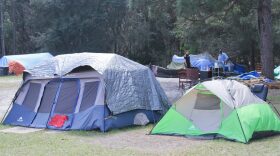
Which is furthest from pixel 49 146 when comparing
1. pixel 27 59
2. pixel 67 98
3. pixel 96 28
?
pixel 96 28

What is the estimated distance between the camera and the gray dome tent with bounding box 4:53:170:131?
34.3ft

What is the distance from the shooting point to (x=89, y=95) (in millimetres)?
10688

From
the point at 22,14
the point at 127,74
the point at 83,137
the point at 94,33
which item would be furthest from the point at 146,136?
the point at 22,14

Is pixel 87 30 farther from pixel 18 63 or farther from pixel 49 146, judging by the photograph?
pixel 49 146

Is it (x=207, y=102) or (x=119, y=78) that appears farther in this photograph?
(x=119, y=78)

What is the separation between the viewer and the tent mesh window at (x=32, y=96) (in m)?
11.4

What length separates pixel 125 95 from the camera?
10.7 m

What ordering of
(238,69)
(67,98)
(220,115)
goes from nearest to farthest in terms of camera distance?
(220,115)
(67,98)
(238,69)

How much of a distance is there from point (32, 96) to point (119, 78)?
2.35 meters

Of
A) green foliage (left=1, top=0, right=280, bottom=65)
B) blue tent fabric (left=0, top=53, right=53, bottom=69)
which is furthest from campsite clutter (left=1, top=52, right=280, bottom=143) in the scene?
green foliage (left=1, top=0, right=280, bottom=65)

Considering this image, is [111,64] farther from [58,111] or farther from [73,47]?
[73,47]

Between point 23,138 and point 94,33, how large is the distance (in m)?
33.3

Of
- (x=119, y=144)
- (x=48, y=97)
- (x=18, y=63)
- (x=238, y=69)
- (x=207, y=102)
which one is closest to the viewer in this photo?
(x=119, y=144)

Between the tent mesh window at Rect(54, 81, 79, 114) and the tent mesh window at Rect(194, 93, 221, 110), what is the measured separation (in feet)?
9.55
